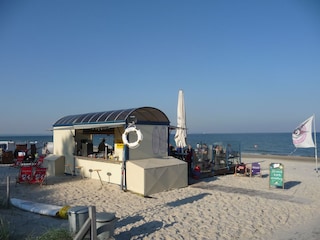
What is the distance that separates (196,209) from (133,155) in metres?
3.30

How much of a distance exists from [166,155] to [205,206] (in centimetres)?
383

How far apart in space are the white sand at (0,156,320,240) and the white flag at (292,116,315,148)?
2788 millimetres

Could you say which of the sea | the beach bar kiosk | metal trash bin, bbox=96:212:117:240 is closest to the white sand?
the beach bar kiosk

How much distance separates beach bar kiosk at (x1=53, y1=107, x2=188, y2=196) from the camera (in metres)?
9.05

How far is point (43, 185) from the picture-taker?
10000 mm

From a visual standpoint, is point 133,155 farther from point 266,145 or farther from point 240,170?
point 266,145

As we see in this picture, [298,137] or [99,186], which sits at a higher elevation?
[298,137]

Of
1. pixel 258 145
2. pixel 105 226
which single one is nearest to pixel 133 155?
pixel 105 226

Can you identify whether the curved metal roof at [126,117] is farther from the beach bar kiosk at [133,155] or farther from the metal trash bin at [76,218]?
the metal trash bin at [76,218]

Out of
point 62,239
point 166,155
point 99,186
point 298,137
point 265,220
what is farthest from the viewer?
point 298,137

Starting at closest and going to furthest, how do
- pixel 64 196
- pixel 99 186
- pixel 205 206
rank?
pixel 205 206 < pixel 64 196 < pixel 99 186

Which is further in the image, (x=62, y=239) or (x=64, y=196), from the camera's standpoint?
(x=64, y=196)

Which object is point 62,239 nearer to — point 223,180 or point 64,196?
point 64,196

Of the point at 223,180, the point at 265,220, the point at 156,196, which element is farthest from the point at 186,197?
the point at 223,180
